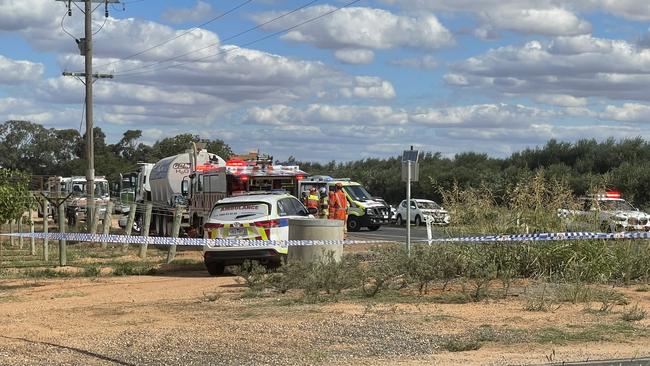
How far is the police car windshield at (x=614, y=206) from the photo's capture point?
1642 centimetres

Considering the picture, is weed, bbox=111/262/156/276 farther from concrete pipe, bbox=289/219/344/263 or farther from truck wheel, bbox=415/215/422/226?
truck wheel, bbox=415/215/422/226

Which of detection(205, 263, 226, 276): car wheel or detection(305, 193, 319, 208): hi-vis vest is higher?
detection(305, 193, 319, 208): hi-vis vest

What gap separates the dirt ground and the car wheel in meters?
3.97

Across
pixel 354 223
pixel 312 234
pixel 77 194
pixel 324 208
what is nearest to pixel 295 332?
pixel 312 234

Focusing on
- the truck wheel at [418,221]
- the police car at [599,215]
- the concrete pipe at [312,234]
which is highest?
the police car at [599,215]

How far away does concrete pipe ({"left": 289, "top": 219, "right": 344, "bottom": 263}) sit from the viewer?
1602cm

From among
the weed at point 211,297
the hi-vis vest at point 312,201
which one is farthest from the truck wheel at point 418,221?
the weed at point 211,297

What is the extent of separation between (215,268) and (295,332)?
8.08 meters

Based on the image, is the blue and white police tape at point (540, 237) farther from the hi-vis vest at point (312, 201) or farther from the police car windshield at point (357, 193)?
the police car windshield at point (357, 193)

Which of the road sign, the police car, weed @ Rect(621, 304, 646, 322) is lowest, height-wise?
weed @ Rect(621, 304, 646, 322)

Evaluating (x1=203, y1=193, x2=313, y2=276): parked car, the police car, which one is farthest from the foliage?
the police car

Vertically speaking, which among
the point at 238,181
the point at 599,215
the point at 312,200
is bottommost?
the point at 599,215

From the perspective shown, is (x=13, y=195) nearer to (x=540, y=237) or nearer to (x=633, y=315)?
(x=540, y=237)

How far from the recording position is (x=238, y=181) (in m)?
26.8
